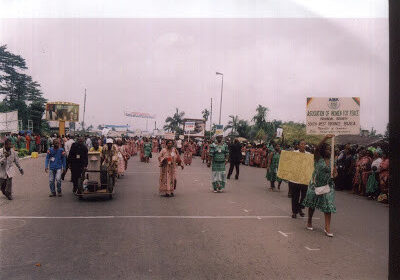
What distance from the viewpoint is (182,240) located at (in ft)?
22.3

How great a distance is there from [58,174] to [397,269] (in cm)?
1091

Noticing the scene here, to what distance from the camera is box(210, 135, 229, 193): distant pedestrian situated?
13555mm

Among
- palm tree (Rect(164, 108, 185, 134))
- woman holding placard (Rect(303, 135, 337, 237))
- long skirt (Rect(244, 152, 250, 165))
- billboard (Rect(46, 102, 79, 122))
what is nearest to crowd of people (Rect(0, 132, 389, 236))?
woman holding placard (Rect(303, 135, 337, 237))

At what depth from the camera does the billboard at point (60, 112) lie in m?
57.0

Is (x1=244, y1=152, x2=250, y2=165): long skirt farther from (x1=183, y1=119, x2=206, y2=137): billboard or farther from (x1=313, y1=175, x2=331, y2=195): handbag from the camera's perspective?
(x1=313, y1=175, x2=331, y2=195): handbag

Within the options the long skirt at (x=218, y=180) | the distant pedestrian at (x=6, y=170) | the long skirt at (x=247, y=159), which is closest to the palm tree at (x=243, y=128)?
the long skirt at (x=247, y=159)

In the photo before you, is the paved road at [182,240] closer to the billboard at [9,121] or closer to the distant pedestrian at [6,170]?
the distant pedestrian at [6,170]

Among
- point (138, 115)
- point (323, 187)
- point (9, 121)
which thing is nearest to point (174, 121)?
point (138, 115)

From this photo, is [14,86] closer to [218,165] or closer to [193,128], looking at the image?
[193,128]

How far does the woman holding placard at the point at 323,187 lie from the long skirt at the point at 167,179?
5.34m

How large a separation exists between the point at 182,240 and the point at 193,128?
41.6m

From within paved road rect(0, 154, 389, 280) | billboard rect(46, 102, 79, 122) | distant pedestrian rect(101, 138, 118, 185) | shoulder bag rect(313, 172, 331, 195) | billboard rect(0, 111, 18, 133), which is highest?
billboard rect(46, 102, 79, 122)

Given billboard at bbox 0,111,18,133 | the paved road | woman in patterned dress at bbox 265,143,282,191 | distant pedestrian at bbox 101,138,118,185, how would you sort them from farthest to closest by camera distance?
billboard at bbox 0,111,18,133 < woman in patterned dress at bbox 265,143,282,191 < distant pedestrian at bbox 101,138,118,185 < the paved road

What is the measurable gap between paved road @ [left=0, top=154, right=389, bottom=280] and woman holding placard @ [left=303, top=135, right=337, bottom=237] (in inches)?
18.9
